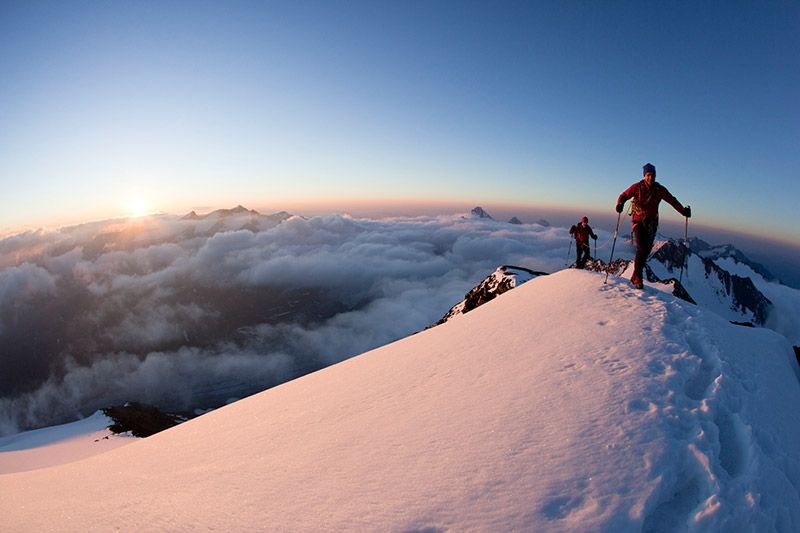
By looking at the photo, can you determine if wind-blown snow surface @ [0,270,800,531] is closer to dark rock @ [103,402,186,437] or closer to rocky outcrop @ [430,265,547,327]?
rocky outcrop @ [430,265,547,327]

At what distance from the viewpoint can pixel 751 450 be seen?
3.86 meters

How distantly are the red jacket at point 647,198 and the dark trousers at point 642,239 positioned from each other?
19 cm

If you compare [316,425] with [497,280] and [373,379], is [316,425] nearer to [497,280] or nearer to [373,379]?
[373,379]

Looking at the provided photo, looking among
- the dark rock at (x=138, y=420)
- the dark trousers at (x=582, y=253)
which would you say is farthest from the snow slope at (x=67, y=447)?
the dark trousers at (x=582, y=253)

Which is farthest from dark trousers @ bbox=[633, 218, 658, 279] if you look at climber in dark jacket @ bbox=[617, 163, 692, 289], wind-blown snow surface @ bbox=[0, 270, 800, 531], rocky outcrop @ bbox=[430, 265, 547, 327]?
rocky outcrop @ bbox=[430, 265, 547, 327]

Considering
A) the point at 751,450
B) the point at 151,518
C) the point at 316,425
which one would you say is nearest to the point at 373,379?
the point at 316,425

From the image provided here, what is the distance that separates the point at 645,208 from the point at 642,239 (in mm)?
980

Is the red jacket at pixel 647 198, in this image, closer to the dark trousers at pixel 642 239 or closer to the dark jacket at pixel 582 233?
the dark trousers at pixel 642 239

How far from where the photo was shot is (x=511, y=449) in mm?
3775

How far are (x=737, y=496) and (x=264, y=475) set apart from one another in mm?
5220

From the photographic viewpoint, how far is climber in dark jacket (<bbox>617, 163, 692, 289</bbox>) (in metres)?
9.34

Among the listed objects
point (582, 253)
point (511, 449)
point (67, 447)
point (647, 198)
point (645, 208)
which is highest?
point (647, 198)

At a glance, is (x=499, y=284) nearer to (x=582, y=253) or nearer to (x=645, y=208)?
(x=582, y=253)

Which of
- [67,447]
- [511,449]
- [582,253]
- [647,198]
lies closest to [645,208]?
[647,198]
